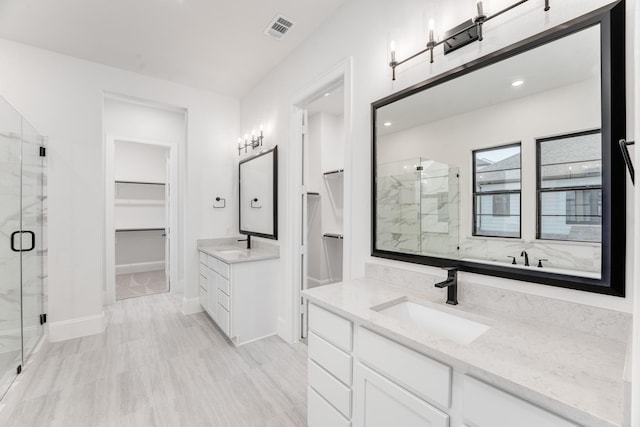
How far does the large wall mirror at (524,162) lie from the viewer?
102 centimetres

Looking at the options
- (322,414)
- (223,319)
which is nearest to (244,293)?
(223,319)

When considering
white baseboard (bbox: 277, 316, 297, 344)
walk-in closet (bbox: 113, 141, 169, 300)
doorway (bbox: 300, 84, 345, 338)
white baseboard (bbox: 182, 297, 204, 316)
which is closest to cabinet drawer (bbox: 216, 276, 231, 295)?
white baseboard (bbox: 277, 316, 297, 344)

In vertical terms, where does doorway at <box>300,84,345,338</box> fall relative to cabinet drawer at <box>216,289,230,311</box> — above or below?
above

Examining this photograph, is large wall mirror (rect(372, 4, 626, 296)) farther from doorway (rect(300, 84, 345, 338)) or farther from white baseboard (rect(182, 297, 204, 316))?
white baseboard (rect(182, 297, 204, 316))

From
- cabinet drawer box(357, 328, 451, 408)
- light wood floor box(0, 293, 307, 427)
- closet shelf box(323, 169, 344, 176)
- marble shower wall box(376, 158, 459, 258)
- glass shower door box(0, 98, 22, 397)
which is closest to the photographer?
cabinet drawer box(357, 328, 451, 408)

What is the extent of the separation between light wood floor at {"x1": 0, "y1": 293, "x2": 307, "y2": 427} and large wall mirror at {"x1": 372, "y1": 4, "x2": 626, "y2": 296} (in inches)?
56.3

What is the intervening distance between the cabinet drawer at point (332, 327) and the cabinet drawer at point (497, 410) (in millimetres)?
544

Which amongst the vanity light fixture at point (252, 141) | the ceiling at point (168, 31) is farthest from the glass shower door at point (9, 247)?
the vanity light fixture at point (252, 141)

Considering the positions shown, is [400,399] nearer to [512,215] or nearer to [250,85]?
[512,215]

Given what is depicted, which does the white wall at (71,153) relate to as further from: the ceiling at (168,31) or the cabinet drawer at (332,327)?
the cabinet drawer at (332,327)

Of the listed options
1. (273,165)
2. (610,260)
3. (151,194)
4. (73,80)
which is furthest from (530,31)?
(151,194)

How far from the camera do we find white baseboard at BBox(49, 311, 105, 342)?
2873mm

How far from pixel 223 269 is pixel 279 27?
2347 millimetres

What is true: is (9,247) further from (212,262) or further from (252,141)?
(252,141)
